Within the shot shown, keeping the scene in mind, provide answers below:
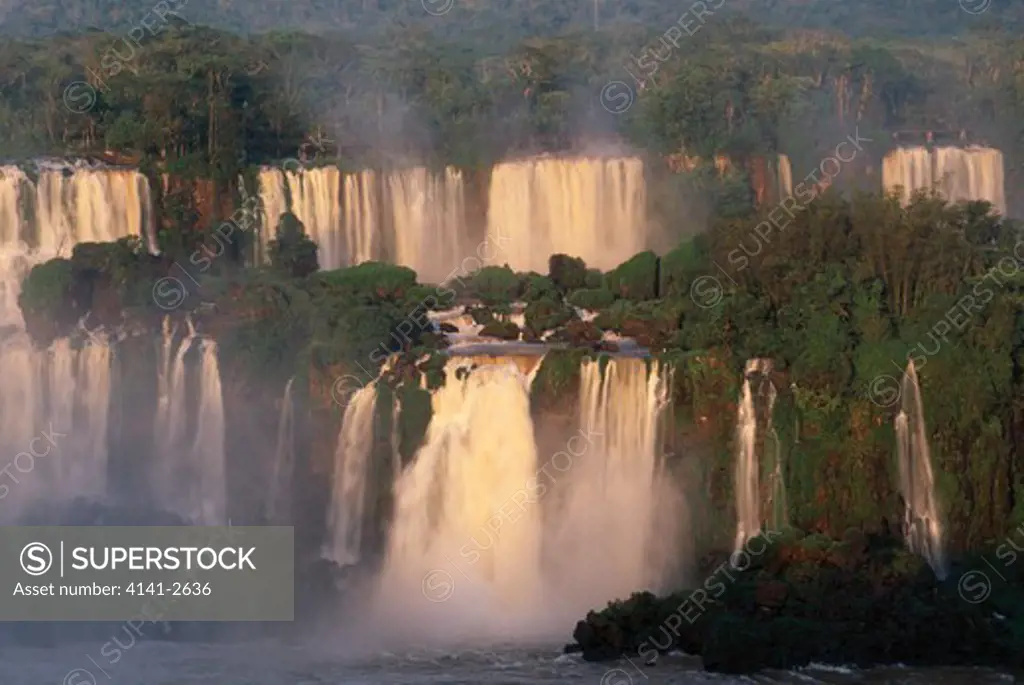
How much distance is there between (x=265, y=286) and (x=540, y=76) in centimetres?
→ 1386

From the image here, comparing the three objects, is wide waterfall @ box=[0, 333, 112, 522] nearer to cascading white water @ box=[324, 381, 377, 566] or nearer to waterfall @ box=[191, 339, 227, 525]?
waterfall @ box=[191, 339, 227, 525]

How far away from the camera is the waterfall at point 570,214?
167 ft

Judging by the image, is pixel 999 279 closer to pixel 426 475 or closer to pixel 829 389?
pixel 829 389

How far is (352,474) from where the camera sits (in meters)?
43.2

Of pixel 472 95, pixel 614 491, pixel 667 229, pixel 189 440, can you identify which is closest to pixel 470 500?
pixel 614 491

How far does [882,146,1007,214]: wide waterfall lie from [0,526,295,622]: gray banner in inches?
559

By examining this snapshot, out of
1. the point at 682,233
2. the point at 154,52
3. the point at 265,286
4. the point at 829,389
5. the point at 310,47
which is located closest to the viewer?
the point at 829,389

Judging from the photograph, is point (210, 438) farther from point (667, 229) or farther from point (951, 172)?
point (951, 172)

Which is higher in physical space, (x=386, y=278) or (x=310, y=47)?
(x=310, y=47)

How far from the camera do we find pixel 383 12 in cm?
7500

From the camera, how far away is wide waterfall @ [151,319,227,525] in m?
44.3

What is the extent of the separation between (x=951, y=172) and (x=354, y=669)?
57.4 feet

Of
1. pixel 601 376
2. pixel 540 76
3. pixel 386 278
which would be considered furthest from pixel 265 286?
pixel 540 76

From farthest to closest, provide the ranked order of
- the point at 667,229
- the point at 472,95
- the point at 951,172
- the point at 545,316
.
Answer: the point at 472,95 → the point at 951,172 → the point at 667,229 → the point at 545,316
